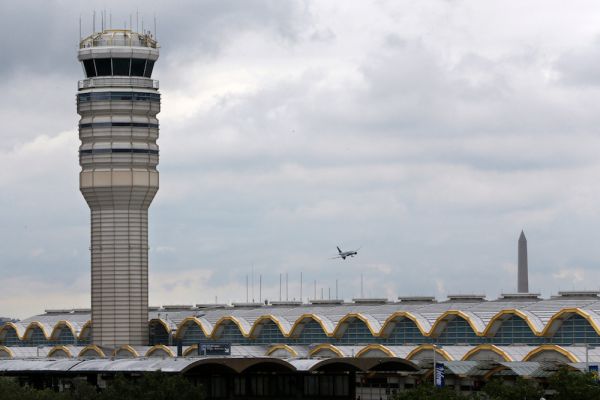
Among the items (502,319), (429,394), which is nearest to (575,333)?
(502,319)

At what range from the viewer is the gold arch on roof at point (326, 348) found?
185875 millimetres

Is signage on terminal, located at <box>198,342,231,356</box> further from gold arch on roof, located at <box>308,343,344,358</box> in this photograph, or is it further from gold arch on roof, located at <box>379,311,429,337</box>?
gold arch on roof, located at <box>379,311,429,337</box>

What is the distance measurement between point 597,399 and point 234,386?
136 ft

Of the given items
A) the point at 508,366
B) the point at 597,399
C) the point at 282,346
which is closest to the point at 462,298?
the point at 282,346

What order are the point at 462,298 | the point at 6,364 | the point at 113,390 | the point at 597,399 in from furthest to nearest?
the point at 462,298
the point at 6,364
the point at 113,390
the point at 597,399

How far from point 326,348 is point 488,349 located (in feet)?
85.0

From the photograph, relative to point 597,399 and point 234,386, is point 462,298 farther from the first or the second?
point 597,399

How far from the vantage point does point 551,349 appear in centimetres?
16262

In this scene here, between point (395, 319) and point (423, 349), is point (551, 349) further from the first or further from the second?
point (395, 319)

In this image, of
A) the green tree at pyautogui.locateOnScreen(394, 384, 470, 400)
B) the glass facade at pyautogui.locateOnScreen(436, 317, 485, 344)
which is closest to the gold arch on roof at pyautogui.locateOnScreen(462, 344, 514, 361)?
the glass facade at pyautogui.locateOnScreen(436, 317, 485, 344)

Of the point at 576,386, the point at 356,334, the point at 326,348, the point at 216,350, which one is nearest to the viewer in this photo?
the point at 576,386

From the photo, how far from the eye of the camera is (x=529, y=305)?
591 feet

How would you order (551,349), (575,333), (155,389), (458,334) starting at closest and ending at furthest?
(155,389)
(551,349)
(575,333)
(458,334)

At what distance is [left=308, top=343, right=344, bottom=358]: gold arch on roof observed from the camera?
18588cm
